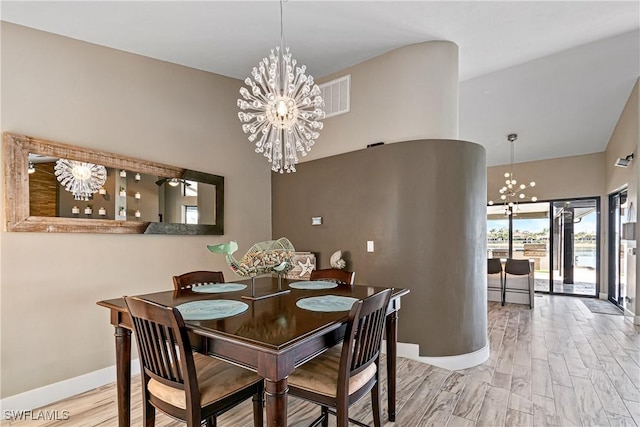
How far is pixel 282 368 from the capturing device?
1.27 metres

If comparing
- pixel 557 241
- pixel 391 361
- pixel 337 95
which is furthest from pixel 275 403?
pixel 557 241

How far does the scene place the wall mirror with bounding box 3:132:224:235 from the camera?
2.31m

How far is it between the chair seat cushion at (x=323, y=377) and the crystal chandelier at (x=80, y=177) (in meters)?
2.27

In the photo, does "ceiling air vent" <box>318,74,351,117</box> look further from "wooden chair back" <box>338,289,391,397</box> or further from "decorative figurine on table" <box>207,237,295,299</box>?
"wooden chair back" <box>338,289,391,397</box>

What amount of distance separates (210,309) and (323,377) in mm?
707

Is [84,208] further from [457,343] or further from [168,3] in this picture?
[457,343]

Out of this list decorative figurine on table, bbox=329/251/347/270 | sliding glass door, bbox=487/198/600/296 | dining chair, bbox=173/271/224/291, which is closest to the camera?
dining chair, bbox=173/271/224/291

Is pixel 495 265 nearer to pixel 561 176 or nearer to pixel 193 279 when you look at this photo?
pixel 561 176

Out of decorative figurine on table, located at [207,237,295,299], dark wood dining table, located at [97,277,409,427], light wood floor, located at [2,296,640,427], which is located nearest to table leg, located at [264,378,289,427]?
dark wood dining table, located at [97,277,409,427]

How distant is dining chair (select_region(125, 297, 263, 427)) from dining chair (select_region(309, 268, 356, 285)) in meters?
1.11

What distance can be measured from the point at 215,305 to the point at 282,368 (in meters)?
0.73

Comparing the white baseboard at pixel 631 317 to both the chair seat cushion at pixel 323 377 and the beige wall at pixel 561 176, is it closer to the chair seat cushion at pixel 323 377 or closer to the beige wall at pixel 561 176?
the beige wall at pixel 561 176

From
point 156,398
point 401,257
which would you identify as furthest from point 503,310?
point 156,398

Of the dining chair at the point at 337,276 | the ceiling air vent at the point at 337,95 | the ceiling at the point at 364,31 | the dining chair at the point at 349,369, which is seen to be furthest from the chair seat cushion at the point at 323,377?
the ceiling air vent at the point at 337,95
